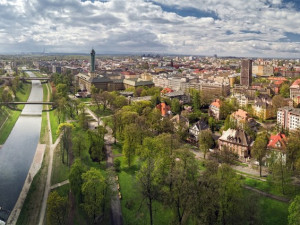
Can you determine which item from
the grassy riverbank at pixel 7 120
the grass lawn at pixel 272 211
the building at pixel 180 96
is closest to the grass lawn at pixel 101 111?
the building at pixel 180 96

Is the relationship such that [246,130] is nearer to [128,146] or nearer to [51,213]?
[128,146]

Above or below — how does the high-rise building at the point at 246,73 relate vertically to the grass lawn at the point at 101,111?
above

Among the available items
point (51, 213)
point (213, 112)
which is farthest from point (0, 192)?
point (213, 112)

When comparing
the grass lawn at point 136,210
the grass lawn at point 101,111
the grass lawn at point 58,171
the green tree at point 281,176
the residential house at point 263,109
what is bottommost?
the grass lawn at point 136,210

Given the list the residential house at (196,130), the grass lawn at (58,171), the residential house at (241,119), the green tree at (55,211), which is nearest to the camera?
the green tree at (55,211)

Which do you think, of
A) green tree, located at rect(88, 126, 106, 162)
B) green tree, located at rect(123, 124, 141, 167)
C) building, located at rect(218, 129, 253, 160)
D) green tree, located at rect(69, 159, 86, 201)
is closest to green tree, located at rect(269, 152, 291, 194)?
building, located at rect(218, 129, 253, 160)

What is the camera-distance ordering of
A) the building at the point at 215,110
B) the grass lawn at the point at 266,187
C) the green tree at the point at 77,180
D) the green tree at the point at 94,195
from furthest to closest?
1. the building at the point at 215,110
2. the grass lawn at the point at 266,187
3. the green tree at the point at 77,180
4. the green tree at the point at 94,195

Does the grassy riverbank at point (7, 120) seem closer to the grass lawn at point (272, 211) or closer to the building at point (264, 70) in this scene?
the grass lawn at point (272, 211)
